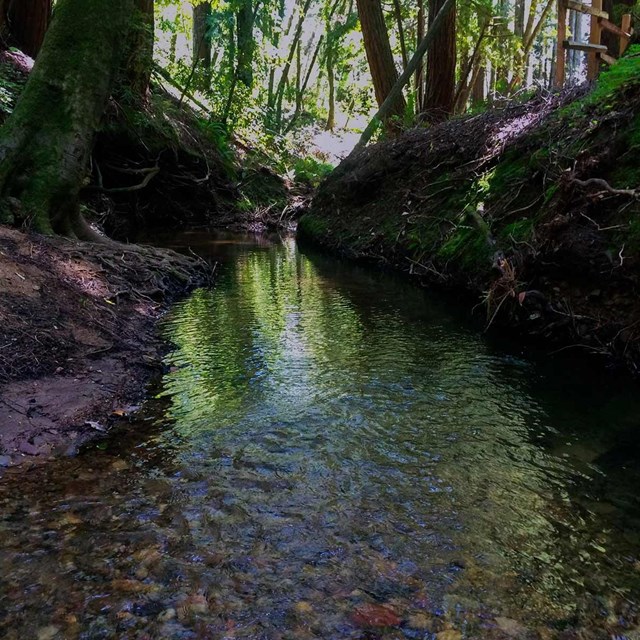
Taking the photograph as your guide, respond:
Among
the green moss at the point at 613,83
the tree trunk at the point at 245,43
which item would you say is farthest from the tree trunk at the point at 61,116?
the tree trunk at the point at 245,43

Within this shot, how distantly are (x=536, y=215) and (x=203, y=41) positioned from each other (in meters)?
14.8

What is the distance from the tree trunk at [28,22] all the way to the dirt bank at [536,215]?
7.73 metres

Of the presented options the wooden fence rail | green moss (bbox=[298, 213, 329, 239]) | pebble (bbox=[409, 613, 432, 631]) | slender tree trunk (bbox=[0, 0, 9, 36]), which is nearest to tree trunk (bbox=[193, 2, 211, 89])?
slender tree trunk (bbox=[0, 0, 9, 36])

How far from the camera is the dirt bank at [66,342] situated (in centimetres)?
338

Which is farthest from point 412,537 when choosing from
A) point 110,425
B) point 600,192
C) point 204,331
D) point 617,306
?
point 600,192

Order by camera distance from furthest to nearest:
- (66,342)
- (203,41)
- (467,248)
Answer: (203,41), (467,248), (66,342)

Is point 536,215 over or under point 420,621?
over

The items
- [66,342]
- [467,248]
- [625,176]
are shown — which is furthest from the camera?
[467,248]

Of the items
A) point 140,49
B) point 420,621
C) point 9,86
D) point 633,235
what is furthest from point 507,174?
point 9,86

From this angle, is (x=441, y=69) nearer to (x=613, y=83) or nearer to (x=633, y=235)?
(x=613, y=83)

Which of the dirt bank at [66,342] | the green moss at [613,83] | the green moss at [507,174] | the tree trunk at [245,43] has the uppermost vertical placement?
the tree trunk at [245,43]

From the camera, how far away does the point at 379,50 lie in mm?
14156

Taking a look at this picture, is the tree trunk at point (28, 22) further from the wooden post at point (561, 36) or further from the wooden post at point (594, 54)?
the wooden post at point (594, 54)

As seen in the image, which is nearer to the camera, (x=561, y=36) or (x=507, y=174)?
(x=507, y=174)
